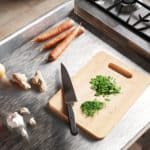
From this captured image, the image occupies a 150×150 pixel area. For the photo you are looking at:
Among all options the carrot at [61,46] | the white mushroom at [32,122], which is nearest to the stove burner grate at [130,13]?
the carrot at [61,46]

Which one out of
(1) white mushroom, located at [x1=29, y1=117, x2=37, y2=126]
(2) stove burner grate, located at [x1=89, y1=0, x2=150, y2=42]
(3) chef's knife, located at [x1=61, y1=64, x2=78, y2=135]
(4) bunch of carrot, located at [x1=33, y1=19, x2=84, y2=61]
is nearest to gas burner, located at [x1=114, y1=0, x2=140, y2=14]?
(2) stove burner grate, located at [x1=89, y1=0, x2=150, y2=42]

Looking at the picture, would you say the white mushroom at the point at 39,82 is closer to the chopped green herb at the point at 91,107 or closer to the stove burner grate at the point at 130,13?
the chopped green herb at the point at 91,107

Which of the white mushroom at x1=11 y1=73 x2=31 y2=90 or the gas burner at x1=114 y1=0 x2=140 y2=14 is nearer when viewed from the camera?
the white mushroom at x1=11 y1=73 x2=31 y2=90

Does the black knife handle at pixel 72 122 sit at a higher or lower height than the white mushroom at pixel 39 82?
higher

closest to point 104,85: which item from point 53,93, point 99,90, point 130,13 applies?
point 99,90

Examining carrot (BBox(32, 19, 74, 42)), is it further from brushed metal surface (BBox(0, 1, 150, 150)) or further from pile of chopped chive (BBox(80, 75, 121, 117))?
pile of chopped chive (BBox(80, 75, 121, 117))

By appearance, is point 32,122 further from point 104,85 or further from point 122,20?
point 122,20

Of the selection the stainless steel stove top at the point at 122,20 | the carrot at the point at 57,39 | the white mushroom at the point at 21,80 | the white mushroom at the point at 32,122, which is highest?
the stainless steel stove top at the point at 122,20

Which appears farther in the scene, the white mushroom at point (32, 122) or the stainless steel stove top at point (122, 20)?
the stainless steel stove top at point (122, 20)
